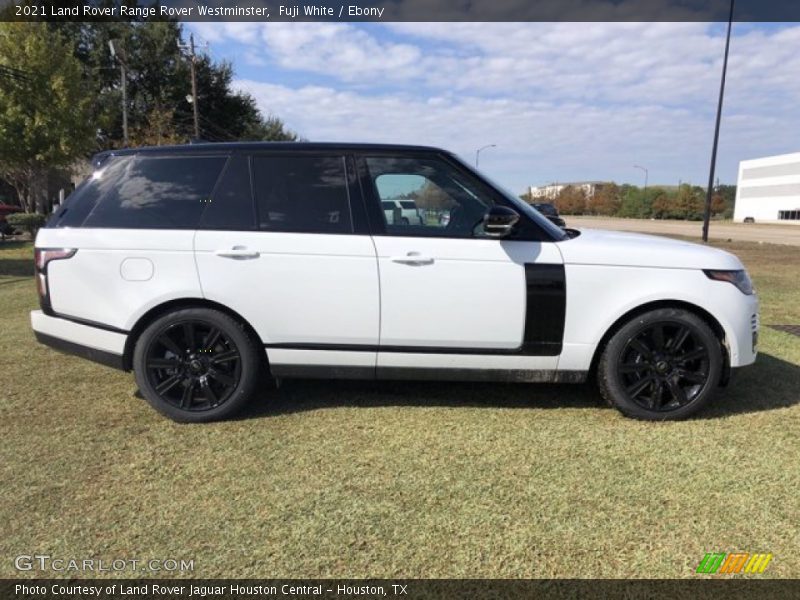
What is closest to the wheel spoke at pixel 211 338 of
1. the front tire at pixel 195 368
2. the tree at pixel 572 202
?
the front tire at pixel 195 368

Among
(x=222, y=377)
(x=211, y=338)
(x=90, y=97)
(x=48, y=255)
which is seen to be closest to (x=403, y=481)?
(x=222, y=377)

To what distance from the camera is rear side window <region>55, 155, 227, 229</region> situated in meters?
3.82

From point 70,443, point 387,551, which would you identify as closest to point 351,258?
point 387,551

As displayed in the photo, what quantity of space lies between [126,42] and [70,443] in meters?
36.2

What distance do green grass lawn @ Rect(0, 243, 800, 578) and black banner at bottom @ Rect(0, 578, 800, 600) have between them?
0.06m

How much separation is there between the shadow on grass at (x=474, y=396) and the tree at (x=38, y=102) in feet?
60.9

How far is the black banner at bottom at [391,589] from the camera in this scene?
226 cm

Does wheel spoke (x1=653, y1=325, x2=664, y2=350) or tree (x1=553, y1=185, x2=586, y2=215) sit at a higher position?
tree (x1=553, y1=185, x2=586, y2=215)

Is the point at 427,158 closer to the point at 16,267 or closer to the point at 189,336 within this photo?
the point at 189,336

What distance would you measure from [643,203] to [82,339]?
321ft

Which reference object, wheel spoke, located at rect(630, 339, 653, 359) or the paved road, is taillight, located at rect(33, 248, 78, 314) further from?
the paved road

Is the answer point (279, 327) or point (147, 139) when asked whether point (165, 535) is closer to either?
point (279, 327)

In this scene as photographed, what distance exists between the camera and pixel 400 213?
3811 mm

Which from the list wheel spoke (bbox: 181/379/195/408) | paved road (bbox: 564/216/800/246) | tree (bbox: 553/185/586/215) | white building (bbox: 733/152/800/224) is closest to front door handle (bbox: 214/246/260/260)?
wheel spoke (bbox: 181/379/195/408)
